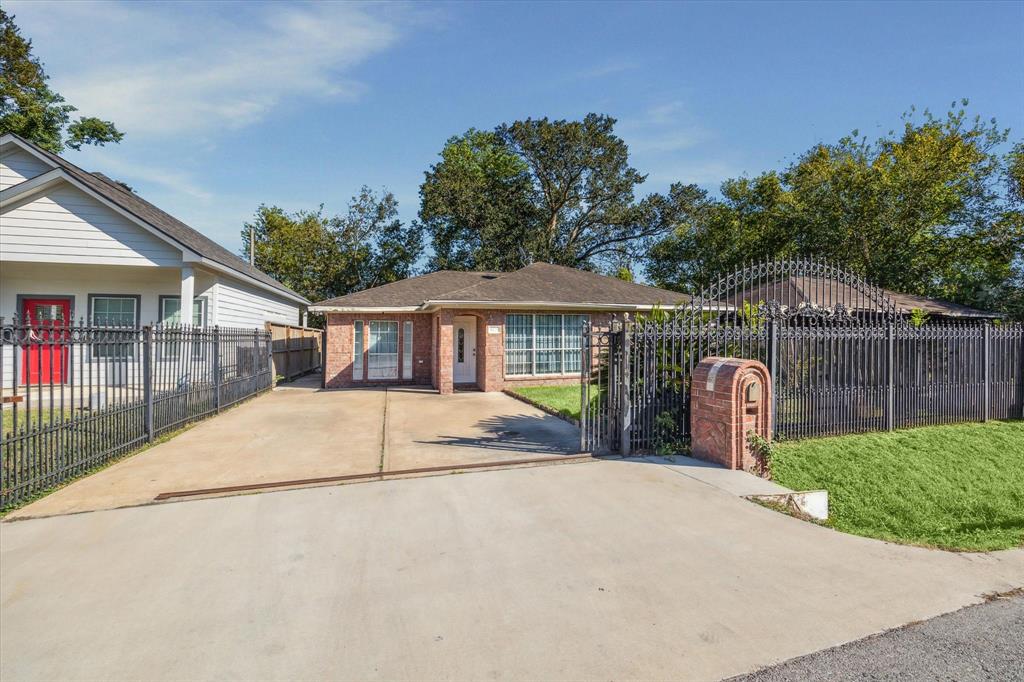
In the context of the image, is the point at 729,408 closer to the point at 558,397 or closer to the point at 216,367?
the point at 558,397

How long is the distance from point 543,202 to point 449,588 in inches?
1386

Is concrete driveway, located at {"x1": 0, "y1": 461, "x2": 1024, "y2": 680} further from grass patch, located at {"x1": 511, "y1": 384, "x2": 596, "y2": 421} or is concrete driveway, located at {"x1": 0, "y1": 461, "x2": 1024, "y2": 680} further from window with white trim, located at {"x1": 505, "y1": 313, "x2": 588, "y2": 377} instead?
window with white trim, located at {"x1": 505, "y1": 313, "x2": 588, "y2": 377}

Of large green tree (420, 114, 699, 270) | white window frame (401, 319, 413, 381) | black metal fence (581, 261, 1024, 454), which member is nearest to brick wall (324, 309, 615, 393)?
white window frame (401, 319, 413, 381)

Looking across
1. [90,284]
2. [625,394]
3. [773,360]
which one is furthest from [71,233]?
[773,360]

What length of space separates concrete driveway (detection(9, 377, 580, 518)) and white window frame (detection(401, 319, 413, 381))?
525 centimetres

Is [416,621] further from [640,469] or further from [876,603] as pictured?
[640,469]

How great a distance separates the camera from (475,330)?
702 inches

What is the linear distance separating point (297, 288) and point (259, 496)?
32189 mm

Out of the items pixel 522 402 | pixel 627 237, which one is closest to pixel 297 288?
pixel 627 237

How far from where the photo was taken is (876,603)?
341cm

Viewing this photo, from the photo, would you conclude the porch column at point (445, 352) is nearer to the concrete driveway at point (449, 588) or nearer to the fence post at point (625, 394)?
the fence post at point (625, 394)

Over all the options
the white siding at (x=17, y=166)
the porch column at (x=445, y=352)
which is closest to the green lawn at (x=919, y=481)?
the porch column at (x=445, y=352)

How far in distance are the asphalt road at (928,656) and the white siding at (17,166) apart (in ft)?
57.3

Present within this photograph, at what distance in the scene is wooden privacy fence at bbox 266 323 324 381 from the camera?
18.6 metres
